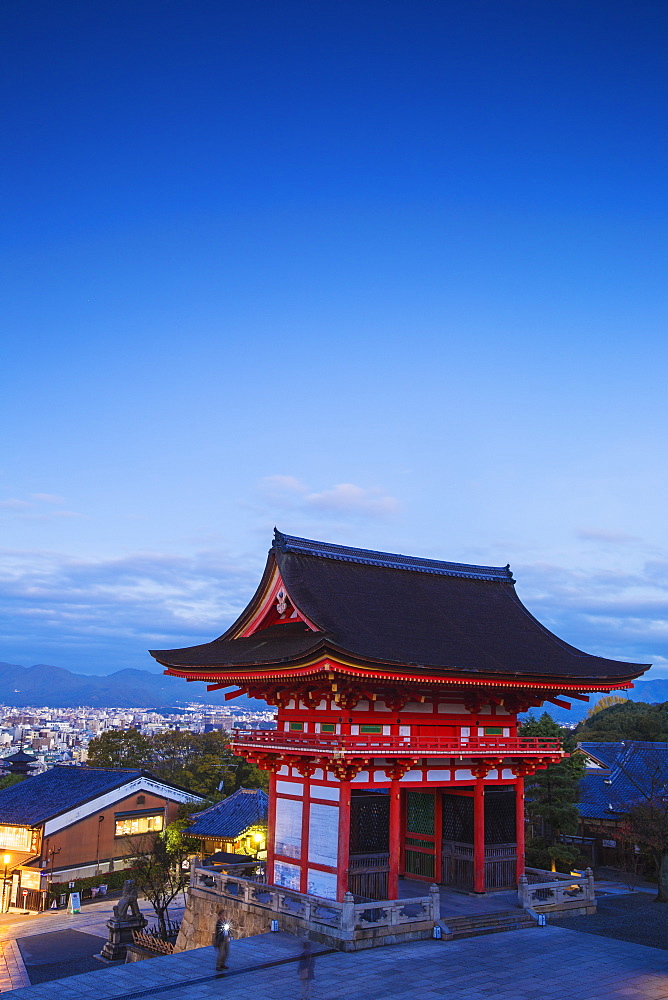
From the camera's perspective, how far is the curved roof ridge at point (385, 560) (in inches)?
987

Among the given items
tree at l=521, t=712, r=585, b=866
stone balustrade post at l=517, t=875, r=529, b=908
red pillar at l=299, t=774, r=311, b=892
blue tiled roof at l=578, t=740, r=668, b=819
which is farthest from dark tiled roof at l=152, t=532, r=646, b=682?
blue tiled roof at l=578, t=740, r=668, b=819

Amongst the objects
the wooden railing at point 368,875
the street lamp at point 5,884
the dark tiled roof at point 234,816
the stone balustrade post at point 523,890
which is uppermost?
the wooden railing at point 368,875

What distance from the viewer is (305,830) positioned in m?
22.7

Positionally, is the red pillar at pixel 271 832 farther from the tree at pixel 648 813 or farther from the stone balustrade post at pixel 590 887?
the tree at pixel 648 813

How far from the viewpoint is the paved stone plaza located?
16.2m

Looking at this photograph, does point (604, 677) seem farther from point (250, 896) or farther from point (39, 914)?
point (39, 914)

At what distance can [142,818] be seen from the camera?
5047cm

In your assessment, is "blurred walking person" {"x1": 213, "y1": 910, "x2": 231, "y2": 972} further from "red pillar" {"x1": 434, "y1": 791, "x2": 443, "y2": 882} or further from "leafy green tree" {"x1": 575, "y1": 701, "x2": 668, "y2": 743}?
"leafy green tree" {"x1": 575, "y1": 701, "x2": 668, "y2": 743}

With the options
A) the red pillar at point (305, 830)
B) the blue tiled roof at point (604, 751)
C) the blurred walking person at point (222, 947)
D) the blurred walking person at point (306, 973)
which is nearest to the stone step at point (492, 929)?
the red pillar at point (305, 830)

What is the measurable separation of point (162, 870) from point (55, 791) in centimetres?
1707

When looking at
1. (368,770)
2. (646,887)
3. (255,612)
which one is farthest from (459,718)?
(646,887)

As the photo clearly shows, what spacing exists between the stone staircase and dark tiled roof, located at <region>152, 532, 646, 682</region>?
21.5 feet

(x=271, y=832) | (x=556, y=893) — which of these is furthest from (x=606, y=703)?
(x=271, y=832)

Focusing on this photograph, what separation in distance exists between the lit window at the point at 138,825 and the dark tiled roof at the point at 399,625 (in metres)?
28.7
